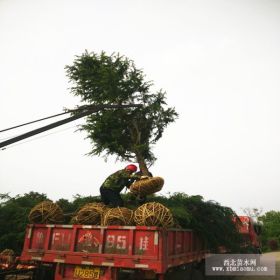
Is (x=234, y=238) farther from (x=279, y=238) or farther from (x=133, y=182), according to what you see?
(x=279, y=238)

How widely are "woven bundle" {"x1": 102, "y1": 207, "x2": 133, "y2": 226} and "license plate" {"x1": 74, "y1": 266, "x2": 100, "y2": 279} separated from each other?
101cm

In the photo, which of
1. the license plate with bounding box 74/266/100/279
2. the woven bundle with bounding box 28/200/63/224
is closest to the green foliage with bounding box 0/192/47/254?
the woven bundle with bounding box 28/200/63/224

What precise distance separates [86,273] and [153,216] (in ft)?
6.17

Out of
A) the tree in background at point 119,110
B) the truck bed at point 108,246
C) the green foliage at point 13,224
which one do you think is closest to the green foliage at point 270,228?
the tree in background at point 119,110

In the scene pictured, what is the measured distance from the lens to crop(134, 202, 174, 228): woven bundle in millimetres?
6270

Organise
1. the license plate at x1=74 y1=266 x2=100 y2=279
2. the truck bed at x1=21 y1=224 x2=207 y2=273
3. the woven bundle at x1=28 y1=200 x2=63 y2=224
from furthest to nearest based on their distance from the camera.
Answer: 1. the woven bundle at x1=28 y1=200 x2=63 y2=224
2. the license plate at x1=74 y1=266 x2=100 y2=279
3. the truck bed at x1=21 y1=224 x2=207 y2=273

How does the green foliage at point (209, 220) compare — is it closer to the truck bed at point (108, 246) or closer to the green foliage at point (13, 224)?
the truck bed at point (108, 246)

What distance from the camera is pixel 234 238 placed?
10.4 meters

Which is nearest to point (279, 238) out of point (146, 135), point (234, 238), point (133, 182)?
point (146, 135)

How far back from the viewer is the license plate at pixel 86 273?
609 centimetres

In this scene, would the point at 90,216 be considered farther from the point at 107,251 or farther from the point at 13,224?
the point at 13,224

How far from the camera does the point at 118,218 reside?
262 inches

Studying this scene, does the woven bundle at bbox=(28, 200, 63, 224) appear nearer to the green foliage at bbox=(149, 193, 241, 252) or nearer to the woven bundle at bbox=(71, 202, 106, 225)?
the woven bundle at bbox=(71, 202, 106, 225)

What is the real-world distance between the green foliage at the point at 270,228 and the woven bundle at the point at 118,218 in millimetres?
40601
